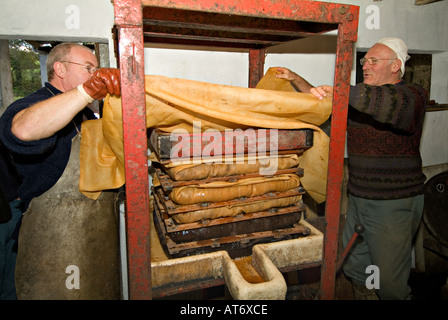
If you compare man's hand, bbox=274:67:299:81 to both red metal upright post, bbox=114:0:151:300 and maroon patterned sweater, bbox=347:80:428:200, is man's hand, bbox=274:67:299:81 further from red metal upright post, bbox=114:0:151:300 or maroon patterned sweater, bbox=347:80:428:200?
red metal upright post, bbox=114:0:151:300

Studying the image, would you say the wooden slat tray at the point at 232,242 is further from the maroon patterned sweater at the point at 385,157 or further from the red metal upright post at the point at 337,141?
the maroon patterned sweater at the point at 385,157

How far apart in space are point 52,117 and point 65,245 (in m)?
0.82

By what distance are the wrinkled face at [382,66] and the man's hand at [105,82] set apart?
2203 millimetres

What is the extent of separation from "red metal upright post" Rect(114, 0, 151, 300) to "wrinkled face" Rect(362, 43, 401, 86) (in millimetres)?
2139

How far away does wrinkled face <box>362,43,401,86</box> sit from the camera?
97.4 inches

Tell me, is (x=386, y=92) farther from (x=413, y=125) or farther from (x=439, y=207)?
(x=439, y=207)

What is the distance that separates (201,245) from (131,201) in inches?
20.9

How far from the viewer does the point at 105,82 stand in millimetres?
1404

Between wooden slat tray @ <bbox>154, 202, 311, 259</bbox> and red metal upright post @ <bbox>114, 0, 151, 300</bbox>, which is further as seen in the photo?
wooden slat tray @ <bbox>154, 202, 311, 259</bbox>

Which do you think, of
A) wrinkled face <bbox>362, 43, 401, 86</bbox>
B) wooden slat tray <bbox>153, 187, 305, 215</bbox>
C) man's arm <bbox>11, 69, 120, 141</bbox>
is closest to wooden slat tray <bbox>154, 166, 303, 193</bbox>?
wooden slat tray <bbox>153, 187, 305, 215</bbox>

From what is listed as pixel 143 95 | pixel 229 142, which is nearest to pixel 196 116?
pixel 229 142

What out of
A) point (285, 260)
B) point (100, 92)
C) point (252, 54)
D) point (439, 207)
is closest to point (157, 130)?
point (100, 92)

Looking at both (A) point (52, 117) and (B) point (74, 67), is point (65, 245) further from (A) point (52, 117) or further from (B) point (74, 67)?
(B) point (74, 67)

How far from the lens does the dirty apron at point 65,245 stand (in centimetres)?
174
